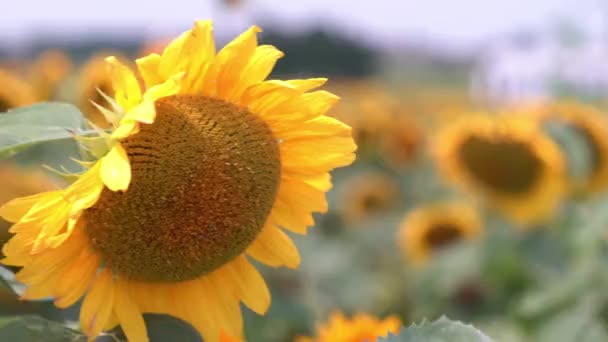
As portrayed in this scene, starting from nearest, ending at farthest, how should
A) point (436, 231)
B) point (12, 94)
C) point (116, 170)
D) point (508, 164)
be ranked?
point (116, 170), point (12, 94), point (508, 164), point (436, 231)

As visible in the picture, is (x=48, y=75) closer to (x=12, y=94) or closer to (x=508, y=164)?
(x=12, y=94)

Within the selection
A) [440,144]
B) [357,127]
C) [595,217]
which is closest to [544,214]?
[440,144]

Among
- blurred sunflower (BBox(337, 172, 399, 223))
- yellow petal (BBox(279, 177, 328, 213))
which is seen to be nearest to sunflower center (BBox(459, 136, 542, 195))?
blurred sunflower (BBox(337, 172, 399, 223))

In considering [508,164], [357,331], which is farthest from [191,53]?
[508,164]

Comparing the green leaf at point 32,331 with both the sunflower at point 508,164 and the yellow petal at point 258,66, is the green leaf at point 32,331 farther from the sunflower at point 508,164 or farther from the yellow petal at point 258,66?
the sunflower at point 508,164

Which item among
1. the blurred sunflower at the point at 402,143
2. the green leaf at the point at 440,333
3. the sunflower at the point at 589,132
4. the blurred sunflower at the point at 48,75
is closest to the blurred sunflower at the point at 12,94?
the blurred sunflower at the point at 48,75

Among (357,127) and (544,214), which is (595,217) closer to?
(544,214)
